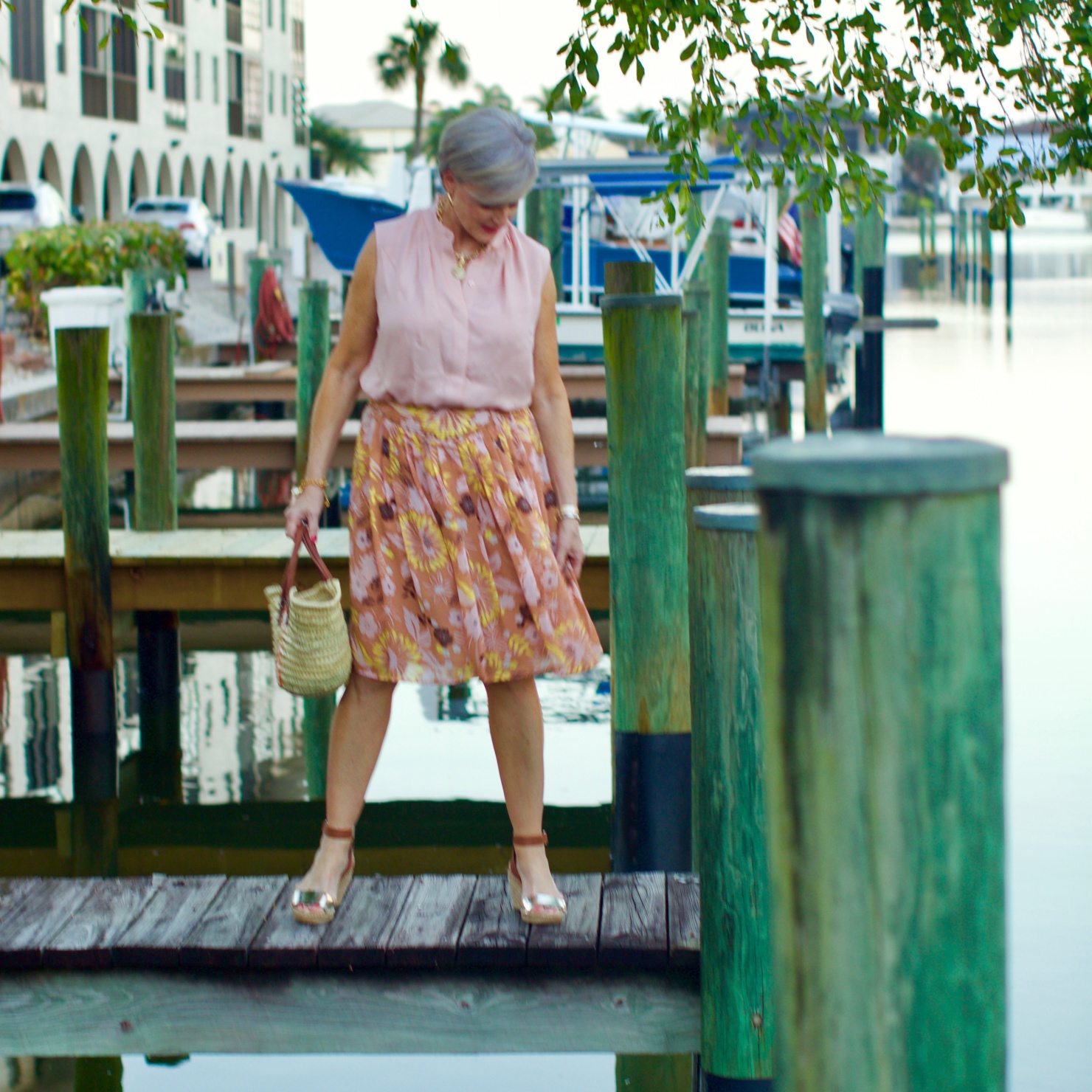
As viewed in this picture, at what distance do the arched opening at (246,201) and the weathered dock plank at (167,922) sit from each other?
54.9 meters

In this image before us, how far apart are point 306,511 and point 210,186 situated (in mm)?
52536

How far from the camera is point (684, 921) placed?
342 cm

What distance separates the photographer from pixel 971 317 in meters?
38.0

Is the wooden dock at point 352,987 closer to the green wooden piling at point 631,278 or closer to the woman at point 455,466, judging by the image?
the woman at point 455,466

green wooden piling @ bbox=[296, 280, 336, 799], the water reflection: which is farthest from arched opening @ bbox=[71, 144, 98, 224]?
the water reflection

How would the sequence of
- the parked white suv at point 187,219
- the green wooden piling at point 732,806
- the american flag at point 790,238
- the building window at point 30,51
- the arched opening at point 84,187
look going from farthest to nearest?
the arched opening at point 84,187, the building window at point 30,51, the parked white suv at point 187,219, the american flag at point 790,238, the green wooden piling at point 732,806

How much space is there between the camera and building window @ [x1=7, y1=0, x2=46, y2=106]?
115 feet

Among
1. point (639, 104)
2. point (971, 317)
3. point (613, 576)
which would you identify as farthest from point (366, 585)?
point (639, 104)

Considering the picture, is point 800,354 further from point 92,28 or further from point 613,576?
point 92,28

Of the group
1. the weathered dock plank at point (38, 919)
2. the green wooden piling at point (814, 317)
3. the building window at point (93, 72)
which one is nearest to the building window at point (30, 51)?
the building window at point (93, 72)

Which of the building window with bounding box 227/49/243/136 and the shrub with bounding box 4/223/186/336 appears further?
the building window with bounding box 227/49/243/136

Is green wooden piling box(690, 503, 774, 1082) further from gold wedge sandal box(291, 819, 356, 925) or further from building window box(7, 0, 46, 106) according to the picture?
building window box(7, 0, 46, 106)

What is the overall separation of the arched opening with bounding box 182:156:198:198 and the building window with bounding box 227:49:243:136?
4.34m

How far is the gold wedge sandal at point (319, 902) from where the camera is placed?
3.37 meters
